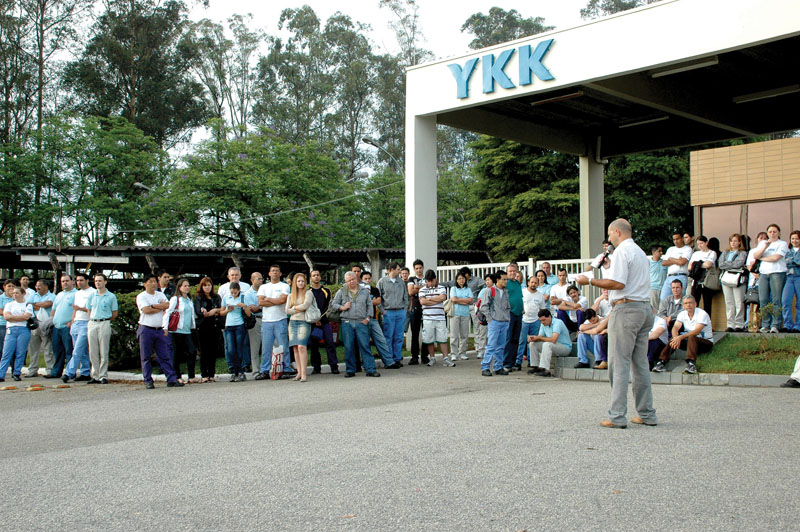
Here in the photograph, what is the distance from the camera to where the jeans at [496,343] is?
1391 cm

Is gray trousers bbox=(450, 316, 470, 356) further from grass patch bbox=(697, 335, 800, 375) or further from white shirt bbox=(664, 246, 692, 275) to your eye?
grass patch bbox=(697, 335, 800, 375)

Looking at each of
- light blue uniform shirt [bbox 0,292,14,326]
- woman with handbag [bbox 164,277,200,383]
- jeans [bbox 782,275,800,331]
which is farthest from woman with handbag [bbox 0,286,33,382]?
jeans [bbox 782,275,800,331]

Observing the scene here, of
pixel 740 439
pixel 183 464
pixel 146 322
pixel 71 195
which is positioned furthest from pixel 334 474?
pixel 71 195

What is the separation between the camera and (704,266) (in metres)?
15.6

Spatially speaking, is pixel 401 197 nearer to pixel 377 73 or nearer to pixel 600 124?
pixel 377 73

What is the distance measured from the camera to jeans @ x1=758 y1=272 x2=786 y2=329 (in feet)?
46.5

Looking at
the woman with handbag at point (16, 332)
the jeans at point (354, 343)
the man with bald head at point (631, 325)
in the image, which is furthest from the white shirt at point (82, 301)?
the man with bald head at point (631, 325)

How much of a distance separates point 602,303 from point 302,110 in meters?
47.6

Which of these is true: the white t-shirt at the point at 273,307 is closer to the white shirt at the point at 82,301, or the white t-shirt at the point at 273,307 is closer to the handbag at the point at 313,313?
the handbag at the point at 313,313

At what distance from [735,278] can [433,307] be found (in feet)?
19.0

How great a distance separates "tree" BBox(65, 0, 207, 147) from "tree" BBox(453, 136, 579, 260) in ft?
88.7

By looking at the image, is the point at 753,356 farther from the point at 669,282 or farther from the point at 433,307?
the point at 433,307

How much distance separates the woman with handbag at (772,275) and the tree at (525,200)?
16.0 meters

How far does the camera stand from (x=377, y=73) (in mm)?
60000
